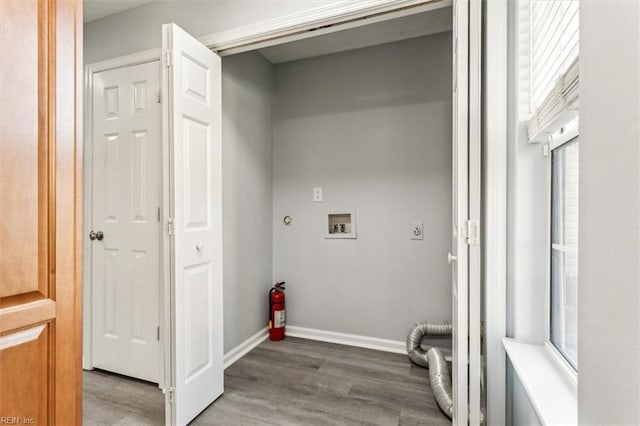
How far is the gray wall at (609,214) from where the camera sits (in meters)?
0.35

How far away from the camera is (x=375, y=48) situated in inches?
105

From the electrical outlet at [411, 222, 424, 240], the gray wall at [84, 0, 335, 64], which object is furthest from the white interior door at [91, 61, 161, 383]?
the electrical outlet at [411, 222, 424, 240]

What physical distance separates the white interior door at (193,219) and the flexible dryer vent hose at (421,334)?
1.36 m

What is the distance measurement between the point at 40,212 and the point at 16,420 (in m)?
0.43

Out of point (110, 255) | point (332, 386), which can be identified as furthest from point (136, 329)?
point (332, 386)

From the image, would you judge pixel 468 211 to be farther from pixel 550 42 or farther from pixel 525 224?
pixel 550 42

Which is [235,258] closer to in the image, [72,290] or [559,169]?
[72,290]

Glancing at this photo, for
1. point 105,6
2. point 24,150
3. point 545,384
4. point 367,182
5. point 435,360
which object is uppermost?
point 105,6

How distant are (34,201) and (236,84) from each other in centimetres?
212

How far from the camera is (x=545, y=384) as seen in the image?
0.99 metres

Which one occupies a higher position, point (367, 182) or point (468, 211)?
point (367, 182)

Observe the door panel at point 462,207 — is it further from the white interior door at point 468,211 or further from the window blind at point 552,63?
the window blind at point 552,63

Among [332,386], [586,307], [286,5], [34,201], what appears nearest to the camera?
[586,307]

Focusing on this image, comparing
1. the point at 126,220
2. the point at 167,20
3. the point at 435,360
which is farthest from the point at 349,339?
the point at 167,20
